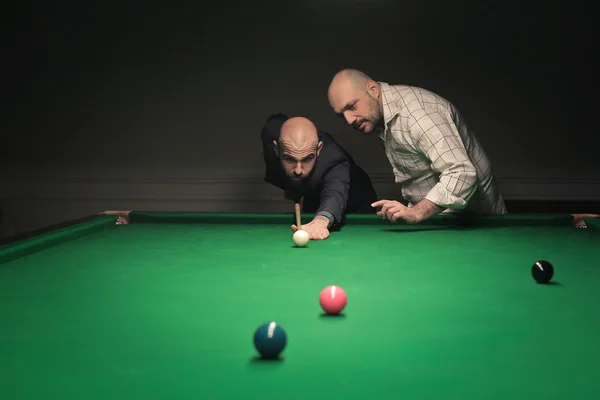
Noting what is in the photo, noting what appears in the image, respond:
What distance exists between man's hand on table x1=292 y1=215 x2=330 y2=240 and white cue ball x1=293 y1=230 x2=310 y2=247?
0.20 m

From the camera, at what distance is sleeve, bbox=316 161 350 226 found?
328 centimetres

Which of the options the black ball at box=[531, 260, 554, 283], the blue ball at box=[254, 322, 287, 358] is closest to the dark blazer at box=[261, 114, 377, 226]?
the black ball at box=[531, 260, 554, 283]

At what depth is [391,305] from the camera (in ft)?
5.91

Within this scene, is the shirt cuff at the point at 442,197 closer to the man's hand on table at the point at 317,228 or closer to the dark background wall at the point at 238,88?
the man's hand on table at the point at 317,228

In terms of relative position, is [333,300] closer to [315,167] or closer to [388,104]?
[388,104]

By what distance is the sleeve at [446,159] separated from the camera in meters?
3.21

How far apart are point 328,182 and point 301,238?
38.9 inches

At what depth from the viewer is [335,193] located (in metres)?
3.48

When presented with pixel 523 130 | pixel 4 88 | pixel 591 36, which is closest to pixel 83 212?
pixel 4 88

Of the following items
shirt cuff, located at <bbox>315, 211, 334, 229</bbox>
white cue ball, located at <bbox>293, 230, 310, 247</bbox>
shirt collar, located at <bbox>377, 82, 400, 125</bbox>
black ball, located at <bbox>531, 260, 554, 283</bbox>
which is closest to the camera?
black ball, located at <bbox>531, 260, 554, 283</bbox>

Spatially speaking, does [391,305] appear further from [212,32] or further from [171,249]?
[212,32]

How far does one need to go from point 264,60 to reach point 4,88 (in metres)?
2.34

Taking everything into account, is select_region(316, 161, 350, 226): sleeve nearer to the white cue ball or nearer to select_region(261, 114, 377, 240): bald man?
select_region(261, 114, 377, 240): bald man

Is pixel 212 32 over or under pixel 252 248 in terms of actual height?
over
